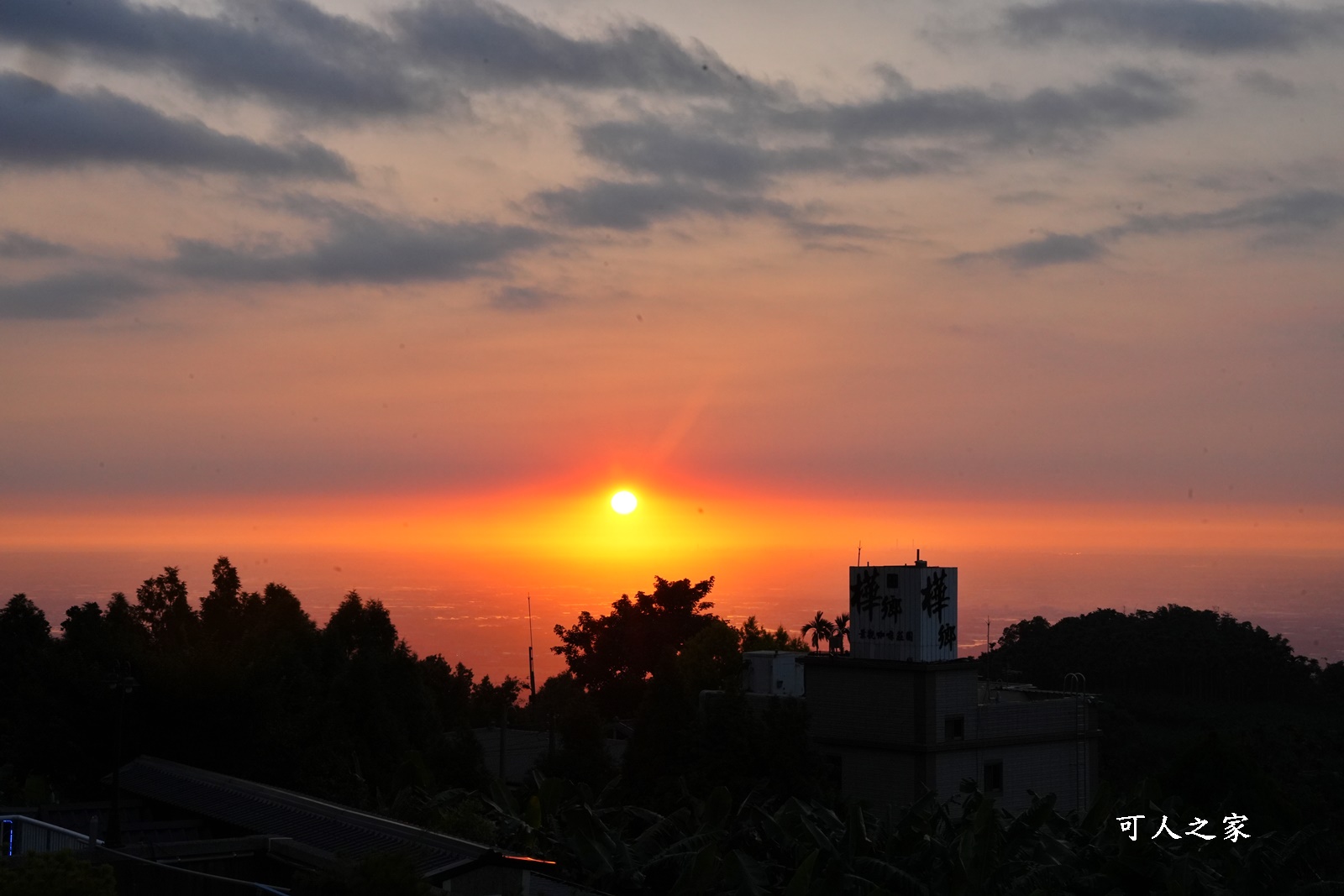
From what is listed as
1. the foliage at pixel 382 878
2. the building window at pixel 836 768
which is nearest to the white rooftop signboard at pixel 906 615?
the building window at pixel 836 768

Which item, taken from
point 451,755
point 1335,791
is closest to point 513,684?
point 451,755

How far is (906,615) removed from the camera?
57.6 metres

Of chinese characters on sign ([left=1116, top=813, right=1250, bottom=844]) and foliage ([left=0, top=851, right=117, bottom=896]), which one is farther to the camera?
chinese characters on sign ([left=1116, top=813, right=1250, bottom=844])

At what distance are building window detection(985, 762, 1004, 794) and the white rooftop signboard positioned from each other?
5.22 meters

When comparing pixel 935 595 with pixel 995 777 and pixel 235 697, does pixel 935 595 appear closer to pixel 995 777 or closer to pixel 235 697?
pixel 995 777

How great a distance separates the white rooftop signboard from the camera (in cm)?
5741

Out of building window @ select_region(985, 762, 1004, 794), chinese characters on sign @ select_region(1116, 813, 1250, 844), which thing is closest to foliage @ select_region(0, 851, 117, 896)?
chinese characters on sign @ select_region(1116, 813, 1250, 844)

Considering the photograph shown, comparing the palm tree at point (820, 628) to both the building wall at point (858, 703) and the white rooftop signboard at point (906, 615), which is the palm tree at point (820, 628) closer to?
the white rooftop signboard at point (906, 615)

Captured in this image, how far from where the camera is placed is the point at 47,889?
20078mm

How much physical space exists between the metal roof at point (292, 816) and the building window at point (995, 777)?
35.2 metres

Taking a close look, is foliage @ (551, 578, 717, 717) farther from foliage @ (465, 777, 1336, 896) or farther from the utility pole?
the utility pole

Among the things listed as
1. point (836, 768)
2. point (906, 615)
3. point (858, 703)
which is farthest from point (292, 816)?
point (906, 615)

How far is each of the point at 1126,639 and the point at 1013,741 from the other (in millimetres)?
121245

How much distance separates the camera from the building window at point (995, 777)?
2267 inches
